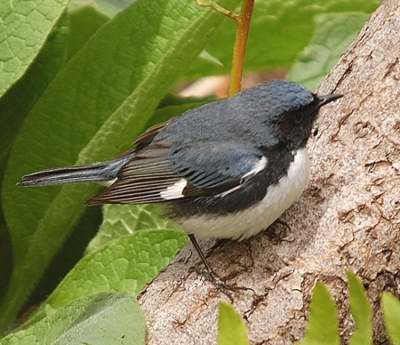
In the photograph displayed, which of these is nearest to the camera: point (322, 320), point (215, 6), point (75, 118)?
point (322, 320)

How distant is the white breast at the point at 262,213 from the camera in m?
2.69

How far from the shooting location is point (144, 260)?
10.5 feet

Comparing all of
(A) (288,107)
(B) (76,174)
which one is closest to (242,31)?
(A) (288,107)

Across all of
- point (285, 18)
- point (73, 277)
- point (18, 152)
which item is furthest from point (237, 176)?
point (285, 18)

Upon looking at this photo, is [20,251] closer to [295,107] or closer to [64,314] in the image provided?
[64,314]

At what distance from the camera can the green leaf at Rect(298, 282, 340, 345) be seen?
1863 mm

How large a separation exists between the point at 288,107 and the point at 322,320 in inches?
42.5

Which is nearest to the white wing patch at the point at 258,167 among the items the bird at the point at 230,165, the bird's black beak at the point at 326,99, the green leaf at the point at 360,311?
the bird at the point at 230,165

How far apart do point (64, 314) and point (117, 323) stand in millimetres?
227

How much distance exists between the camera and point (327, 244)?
A: 8.66ft

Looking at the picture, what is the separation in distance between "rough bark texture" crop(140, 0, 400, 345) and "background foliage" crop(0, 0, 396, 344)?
44 cm

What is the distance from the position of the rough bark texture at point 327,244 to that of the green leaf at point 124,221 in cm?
67

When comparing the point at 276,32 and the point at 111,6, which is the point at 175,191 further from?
the point at 276,32

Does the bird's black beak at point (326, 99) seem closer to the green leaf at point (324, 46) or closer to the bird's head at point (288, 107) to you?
the bird's head at point (288, 107)
